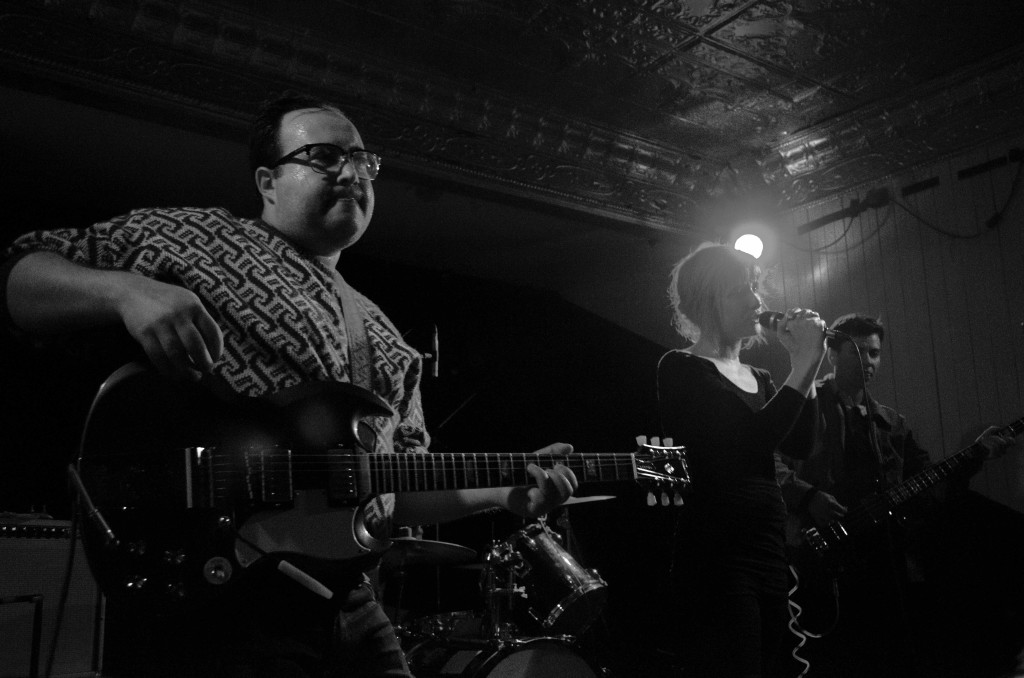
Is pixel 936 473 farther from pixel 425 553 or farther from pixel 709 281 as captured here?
pixel 425 553

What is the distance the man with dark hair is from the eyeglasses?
282cm

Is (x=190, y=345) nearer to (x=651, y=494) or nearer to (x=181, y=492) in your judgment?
(x=181, y=492)

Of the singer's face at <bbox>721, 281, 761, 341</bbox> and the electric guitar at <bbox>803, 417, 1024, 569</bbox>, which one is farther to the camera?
the electric guitar at <bbox>803, 417, 1024, 569</bbox>

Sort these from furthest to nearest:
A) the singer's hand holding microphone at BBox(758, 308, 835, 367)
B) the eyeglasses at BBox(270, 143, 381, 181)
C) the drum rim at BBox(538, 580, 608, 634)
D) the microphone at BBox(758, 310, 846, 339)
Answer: the drum rim at BBox(538, 580, 608, 634) → the microphone at BBox(758, 310, 846, 339) → the singer's hand holding microphone at BBox(758, 308, 835, 367) → the eyeglasses at BBox(270, 143, 381, 181)

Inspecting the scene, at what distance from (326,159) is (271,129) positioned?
187 millimetres

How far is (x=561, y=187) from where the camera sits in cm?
583

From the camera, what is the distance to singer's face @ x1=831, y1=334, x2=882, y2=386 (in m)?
4.55

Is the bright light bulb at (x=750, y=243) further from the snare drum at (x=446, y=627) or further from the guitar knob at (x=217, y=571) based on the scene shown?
the guitar knob at (x=217, y=571)

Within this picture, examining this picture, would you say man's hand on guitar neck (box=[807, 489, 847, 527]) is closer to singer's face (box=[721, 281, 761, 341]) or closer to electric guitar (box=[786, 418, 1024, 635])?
electric guitar (box=[786, 418, 1024, 635])

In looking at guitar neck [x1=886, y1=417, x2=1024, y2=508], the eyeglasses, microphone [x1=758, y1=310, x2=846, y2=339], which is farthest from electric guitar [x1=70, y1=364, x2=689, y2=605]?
guitar neck [x1=886, y1=417, x2=1024, y2=508]

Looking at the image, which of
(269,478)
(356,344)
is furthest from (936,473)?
(269,478)

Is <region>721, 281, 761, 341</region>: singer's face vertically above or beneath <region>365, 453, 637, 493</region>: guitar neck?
above

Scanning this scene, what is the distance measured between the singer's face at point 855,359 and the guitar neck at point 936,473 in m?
0.56

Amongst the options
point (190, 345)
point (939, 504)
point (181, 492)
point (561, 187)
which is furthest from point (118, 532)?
point (561, 187)
